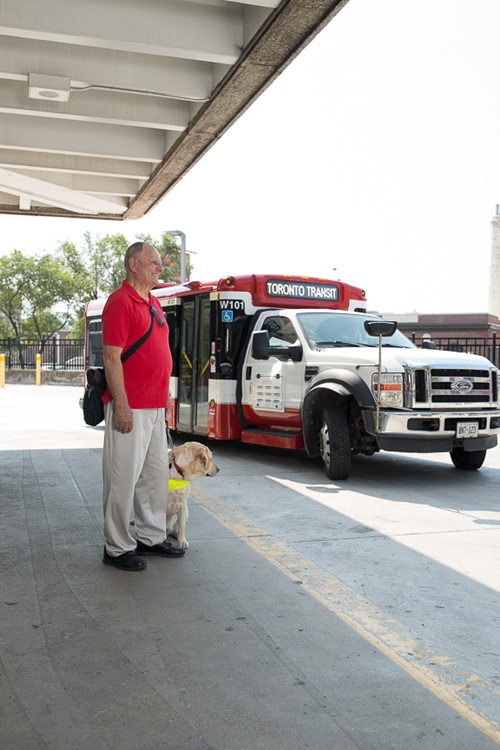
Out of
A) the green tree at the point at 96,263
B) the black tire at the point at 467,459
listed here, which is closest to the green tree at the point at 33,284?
the green tree at the point at 96,263

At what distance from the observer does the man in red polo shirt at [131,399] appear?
4.96m

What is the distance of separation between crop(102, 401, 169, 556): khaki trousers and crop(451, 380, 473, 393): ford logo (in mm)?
4411

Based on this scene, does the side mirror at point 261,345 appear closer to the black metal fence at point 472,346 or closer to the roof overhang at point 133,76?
the roof overhang at point 133,76

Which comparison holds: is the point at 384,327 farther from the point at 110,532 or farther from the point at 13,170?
the point at 13,170

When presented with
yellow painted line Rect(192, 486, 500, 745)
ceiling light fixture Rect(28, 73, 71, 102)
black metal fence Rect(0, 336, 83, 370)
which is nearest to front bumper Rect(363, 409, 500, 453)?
yellow painted line Rect(192, 486, 500, 745)

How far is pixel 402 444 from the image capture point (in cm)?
834

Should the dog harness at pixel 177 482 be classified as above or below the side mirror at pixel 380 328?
below

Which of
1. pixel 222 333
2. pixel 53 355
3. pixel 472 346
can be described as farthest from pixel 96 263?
pixel 222 333

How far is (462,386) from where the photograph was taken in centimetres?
863

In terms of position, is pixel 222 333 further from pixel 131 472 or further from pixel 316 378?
pixel 131 472

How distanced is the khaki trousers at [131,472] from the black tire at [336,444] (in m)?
3.71

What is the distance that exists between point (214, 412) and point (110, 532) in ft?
19.7

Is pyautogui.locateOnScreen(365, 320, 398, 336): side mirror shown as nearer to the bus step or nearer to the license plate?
the license plate

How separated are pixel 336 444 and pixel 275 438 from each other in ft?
4.99
